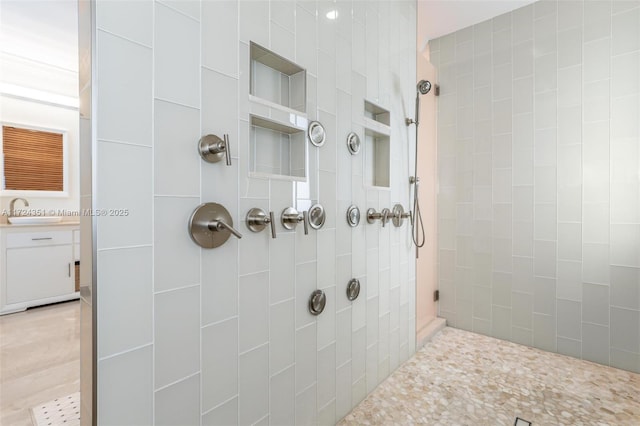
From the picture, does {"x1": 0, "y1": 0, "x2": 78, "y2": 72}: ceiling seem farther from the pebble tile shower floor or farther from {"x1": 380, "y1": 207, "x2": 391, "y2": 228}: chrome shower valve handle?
the pebble tile shower floor

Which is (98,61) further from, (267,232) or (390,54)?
(390,54)

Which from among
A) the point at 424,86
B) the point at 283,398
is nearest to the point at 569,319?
the point at 424,86

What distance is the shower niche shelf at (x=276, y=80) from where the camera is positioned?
1.26 metres

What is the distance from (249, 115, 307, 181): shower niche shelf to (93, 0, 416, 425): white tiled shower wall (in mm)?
52

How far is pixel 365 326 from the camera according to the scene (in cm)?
177

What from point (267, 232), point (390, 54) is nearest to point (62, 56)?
point (390, 54)

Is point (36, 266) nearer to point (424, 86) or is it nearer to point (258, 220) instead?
point (258, 220)

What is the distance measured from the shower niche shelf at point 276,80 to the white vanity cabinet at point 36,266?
3498 millimetres

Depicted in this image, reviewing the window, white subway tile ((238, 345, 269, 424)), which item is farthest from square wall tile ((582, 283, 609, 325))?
the window

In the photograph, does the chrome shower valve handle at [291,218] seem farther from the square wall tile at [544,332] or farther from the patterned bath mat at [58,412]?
the square wall tile at [544,332]

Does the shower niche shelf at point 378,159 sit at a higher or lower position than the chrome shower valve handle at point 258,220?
higher

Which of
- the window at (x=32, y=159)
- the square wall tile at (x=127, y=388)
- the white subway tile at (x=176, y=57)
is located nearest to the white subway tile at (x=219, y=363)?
the square wall tile at (x=127, y=388)

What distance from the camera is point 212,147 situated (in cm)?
99

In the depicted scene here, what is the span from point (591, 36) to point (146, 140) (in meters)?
2.83
